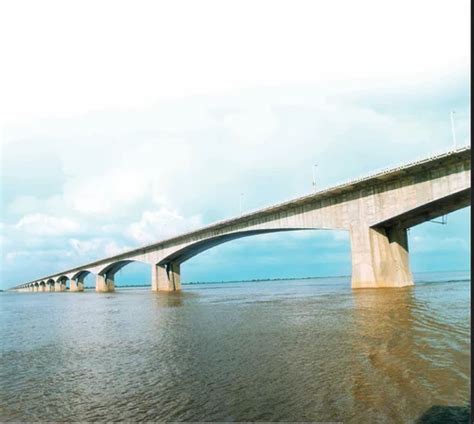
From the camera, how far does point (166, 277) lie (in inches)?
3282

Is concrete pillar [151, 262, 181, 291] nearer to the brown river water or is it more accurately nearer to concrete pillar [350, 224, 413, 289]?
concrete pillar [350, 224, 413, 289]

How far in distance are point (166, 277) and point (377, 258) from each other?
50.3 m

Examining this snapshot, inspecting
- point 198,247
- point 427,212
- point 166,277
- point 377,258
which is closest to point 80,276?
point 166,277

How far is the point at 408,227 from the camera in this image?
44.9m

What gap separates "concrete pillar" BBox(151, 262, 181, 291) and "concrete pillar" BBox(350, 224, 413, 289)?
47302 millimetres

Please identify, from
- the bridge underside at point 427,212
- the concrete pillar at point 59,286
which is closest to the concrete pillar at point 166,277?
the bridge underside at point 427,212

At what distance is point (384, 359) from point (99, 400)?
6503 mm

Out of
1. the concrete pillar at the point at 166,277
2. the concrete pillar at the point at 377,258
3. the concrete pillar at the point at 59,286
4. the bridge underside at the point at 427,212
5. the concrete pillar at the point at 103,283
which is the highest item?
the bridge underside at the point at 427,212

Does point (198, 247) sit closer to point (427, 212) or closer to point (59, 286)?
point (427, 212)

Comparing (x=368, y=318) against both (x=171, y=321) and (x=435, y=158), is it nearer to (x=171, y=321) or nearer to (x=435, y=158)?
(x=171, y=321)

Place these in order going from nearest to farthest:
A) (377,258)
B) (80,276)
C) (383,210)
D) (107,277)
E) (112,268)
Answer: (383,210)
(377,258)
(112,268)
(107,277)
(80,276)

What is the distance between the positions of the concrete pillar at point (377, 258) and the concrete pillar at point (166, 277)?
47.3m

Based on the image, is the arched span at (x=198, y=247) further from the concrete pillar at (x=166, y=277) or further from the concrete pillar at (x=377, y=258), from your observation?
the concrete pillar at (x=377, y=258)

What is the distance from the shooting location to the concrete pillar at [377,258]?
1599 inches
